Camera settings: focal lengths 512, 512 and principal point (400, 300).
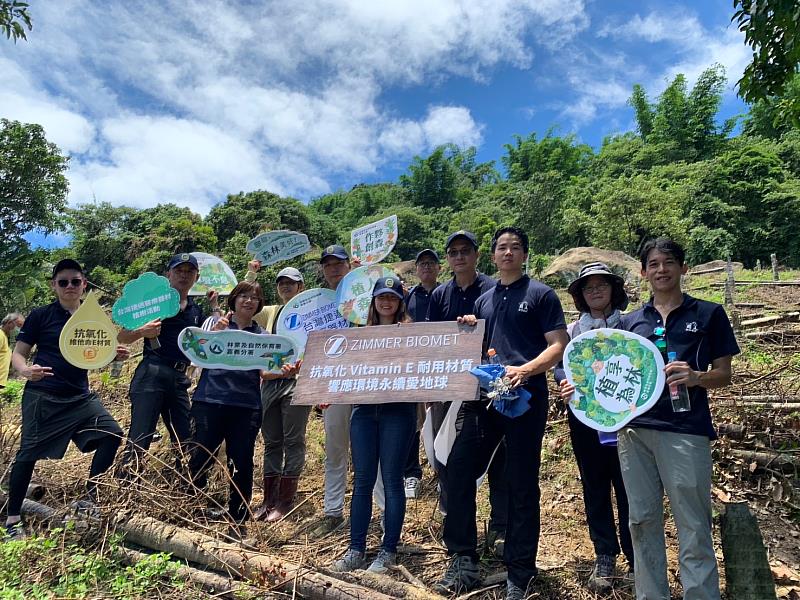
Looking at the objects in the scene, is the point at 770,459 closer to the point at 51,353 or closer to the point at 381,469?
the point at 381,469

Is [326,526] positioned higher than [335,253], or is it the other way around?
[335,253]

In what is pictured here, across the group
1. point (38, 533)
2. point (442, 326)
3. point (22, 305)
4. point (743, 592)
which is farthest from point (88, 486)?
point (22, 305)

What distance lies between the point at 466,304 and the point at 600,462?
4.47 feet

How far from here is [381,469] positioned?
10.6 ft

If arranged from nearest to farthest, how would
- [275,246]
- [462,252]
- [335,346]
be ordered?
1. [335,346]
2. [462,252]
3. [275,246]

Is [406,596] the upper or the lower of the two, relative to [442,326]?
lower

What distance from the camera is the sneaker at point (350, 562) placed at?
A: 3.09 m

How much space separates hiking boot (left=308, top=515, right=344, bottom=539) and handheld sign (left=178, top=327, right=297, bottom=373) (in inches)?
50.3

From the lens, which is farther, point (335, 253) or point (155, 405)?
point (335, 253)

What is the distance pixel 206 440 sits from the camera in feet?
12.6

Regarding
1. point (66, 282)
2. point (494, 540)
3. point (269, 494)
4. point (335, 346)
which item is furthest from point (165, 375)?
point (494, 540)

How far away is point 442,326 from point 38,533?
3237mm

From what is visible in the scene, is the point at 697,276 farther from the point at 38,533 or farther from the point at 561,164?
the point at 561,164

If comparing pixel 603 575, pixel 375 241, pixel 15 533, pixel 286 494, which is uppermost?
pixel 375 241
